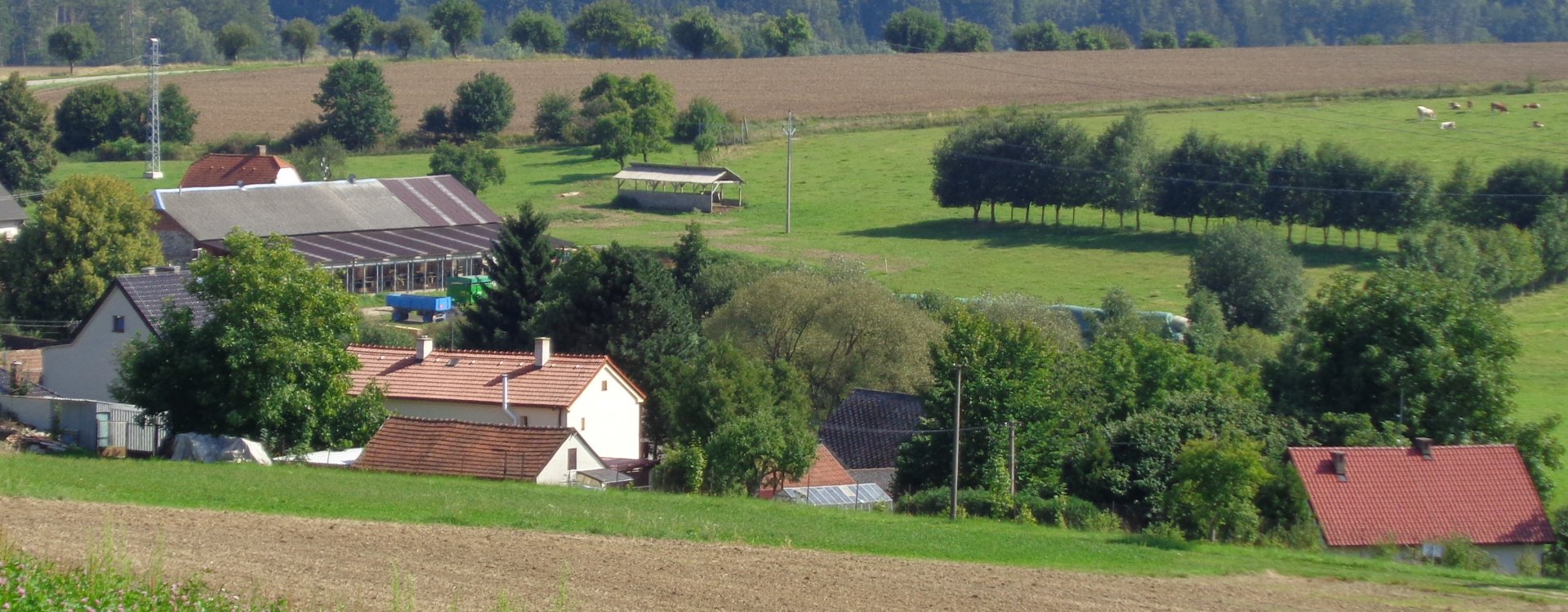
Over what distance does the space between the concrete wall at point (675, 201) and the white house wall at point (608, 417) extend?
33.7 metres

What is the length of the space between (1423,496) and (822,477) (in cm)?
945

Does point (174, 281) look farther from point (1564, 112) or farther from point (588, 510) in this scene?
point (1564, 112)

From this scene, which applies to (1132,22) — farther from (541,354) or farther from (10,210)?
(541,354)

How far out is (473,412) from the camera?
2759 cm

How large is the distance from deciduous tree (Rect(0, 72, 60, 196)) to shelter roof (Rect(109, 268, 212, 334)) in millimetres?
31824

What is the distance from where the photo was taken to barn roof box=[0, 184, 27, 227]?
164ft

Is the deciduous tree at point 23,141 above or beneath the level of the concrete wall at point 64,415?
above

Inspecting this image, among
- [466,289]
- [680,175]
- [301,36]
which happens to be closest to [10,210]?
[466,289]

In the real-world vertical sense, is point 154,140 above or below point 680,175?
above

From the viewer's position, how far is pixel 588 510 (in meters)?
18.2

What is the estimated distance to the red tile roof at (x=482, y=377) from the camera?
27375 mm

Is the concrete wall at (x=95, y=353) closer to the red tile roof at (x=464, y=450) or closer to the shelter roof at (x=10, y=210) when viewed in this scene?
the red tile roof at (x=464, y=450)

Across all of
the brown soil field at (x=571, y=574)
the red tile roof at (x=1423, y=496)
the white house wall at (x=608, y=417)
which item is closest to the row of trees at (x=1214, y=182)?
the red tile roof at (x=1423, y=496)

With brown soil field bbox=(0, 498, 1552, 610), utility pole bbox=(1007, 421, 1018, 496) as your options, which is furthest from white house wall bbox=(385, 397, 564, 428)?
brown soil field bbox=(0, 498, 1552, 610)
